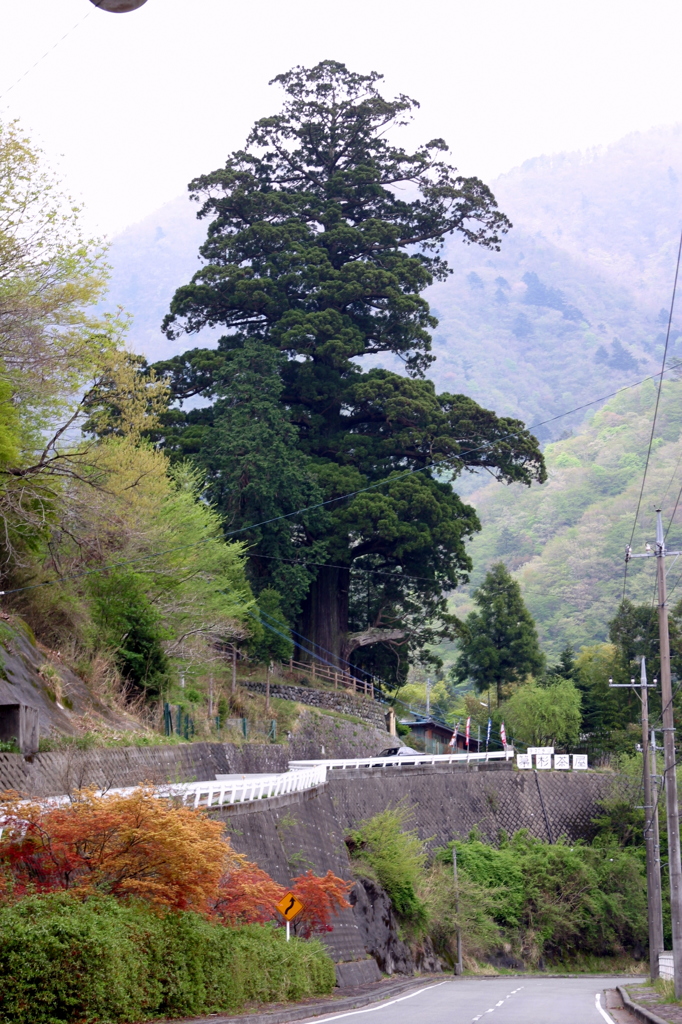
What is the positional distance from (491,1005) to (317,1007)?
732 cm

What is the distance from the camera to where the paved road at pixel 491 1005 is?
20.5m

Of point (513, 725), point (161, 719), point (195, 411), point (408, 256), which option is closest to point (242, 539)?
point (195, 411)

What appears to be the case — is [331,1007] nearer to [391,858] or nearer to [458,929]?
[391,858]

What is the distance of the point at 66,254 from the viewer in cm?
3016

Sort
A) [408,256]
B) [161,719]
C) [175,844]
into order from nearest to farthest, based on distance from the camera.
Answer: [175,844] < [161,719] < [408,256]

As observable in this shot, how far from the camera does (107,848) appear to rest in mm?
15727

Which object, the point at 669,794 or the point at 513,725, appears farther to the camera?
the point at 513,725

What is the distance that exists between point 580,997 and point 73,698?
1579cm

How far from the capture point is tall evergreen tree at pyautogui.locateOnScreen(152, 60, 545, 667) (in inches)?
2024

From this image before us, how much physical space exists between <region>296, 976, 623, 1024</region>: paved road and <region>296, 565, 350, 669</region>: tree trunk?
19.2m

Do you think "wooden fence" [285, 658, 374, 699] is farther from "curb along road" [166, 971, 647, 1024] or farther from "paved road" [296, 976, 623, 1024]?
"curb along road" [166, 971, 647, 1024]

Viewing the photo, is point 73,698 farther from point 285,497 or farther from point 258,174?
point 258,174

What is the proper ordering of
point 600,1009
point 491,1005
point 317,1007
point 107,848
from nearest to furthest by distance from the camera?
point 107,848
point 317,1007
point 600,1009
point 491,1005

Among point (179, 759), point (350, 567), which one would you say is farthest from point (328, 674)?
point (179, 759)
